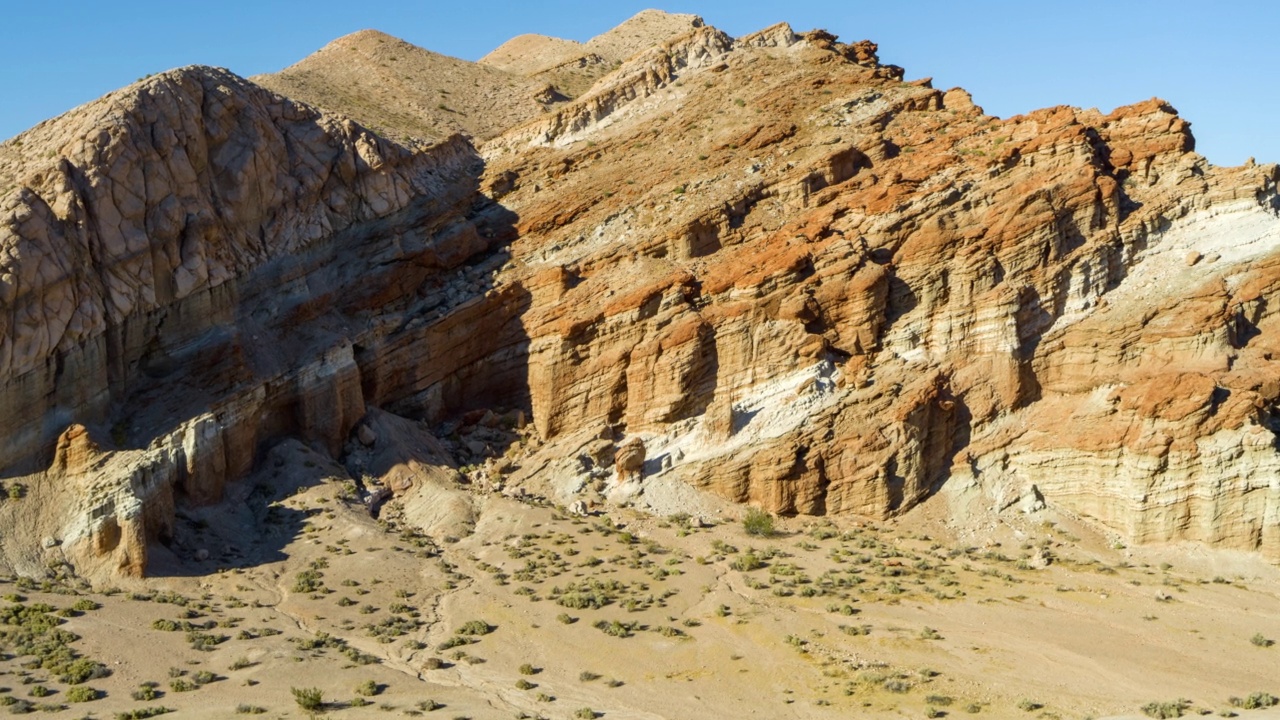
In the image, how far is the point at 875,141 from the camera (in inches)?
1938

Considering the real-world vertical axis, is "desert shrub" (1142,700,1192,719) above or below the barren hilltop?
below

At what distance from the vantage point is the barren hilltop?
1257 inches

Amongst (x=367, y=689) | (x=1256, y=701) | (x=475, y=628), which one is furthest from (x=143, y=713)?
(x=1256, y=701)

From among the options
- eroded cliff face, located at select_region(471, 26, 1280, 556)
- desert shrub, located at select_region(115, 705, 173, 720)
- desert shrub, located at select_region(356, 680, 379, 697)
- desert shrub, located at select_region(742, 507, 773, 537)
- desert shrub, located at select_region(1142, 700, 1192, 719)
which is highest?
eroded cliff face, located at select_region(471, 26, 1280, 556)

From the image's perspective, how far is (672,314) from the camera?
4334 centimetres

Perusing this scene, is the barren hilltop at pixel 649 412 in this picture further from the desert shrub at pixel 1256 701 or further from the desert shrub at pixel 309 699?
the desert shrub at pixel 309 699

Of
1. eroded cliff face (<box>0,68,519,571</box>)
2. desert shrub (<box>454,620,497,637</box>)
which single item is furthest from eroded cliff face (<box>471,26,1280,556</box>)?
desert shrub (<box>454,620,497,637</box>)

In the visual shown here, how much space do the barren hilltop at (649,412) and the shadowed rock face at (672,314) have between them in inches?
5.3

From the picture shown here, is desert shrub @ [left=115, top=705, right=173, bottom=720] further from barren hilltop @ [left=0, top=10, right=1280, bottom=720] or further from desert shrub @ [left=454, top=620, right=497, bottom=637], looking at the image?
desert shrub @ [left=454, top=620, right=497, bottom=637]

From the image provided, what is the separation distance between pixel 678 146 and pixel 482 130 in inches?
480

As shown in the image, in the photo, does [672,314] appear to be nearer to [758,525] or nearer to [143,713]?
[758,525]

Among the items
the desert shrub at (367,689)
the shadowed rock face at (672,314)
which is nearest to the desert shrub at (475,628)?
the desert shrub at (367,689)

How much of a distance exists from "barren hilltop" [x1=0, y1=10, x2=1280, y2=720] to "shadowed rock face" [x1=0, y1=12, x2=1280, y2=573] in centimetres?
14

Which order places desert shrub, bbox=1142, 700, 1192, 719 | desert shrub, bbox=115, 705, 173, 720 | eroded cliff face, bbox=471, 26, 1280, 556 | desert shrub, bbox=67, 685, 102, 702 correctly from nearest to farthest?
1. desert shrub, bbox=115, 705, 173, 720
2. desert shrub, bbox=67, 685, 102, 702
3. desert shrub, bbox=1142, 700, 1192, 719
4. eroded cliff face, bbox=471, 26, 1280, 556
